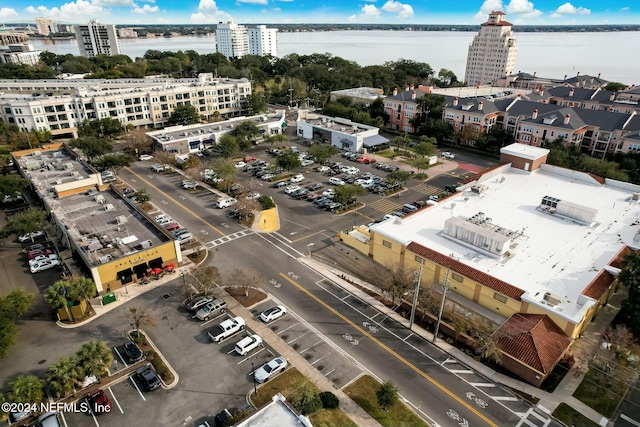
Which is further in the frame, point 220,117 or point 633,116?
point 220,117

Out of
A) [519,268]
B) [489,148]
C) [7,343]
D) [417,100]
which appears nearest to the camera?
[7,343]

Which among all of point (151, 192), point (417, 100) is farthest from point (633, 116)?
point (151, 192)

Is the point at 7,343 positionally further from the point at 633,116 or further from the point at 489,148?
the point at 633,116

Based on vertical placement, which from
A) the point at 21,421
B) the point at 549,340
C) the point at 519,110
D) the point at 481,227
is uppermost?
the point at 519,110

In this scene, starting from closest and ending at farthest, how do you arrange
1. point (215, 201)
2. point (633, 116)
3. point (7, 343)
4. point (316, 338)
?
point (7, 343)
point (316, 338)
point (215, 201)
point (633, 116)

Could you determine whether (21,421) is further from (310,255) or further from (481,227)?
Answer: (481,227)

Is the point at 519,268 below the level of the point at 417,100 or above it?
below

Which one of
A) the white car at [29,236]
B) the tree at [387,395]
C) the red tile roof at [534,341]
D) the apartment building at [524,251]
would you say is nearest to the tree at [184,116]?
the white car at [29,236]

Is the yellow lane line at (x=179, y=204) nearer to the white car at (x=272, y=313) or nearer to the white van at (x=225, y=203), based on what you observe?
the white van at (x=225, y=203)
